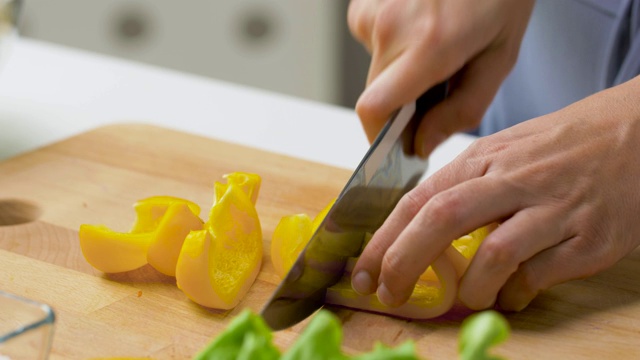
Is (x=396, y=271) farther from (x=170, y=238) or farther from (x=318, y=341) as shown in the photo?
(x=318, y=341)

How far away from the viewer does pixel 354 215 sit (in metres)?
1.29

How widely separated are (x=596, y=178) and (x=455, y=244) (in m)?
0.20

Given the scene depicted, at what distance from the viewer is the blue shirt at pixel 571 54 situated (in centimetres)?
173

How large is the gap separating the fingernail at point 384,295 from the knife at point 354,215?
0.25 feet

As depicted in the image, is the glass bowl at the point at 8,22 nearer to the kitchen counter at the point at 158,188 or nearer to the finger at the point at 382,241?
the kitchen counter at the point at 158,188

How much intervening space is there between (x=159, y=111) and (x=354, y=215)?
34.9 inches

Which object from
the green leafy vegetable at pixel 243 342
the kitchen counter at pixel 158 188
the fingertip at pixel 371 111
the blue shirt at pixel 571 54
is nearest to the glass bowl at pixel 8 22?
the kitchen counter at pixel 158 188

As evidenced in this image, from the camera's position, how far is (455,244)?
129 cm

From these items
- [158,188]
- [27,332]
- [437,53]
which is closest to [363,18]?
[437,53]

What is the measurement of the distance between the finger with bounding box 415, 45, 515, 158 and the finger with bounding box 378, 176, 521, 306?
43 cm

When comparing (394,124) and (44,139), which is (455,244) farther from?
(44,139)

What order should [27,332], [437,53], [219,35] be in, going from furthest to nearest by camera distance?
1. [219,35]
2. [437,53]
3. [27,332]

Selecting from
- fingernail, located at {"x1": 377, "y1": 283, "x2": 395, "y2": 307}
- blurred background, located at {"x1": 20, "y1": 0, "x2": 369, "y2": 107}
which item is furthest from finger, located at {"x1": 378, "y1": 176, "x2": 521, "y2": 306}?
blurred background, located at {"x1": 20, "y1": 0, "x2": 369, "y2": 107}

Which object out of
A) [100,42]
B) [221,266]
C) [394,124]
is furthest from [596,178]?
[100,42]
